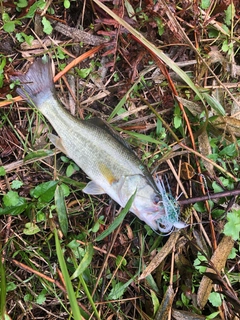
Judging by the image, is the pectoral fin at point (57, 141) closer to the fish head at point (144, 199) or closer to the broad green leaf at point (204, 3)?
the fish head at point (144, 199)

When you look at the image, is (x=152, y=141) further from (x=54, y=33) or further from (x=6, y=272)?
(x=6, y=272)

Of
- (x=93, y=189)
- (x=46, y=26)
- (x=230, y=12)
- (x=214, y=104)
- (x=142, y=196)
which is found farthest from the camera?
(x=230, y=12)

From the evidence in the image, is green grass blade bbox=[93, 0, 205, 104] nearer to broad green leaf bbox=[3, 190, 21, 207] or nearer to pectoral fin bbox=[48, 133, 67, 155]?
pectoral fin bbox=[48, 133, 67, 155]

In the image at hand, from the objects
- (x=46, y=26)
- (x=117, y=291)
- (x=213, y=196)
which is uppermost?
(x=46, y=26)

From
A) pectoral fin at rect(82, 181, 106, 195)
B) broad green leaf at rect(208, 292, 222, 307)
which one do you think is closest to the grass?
broad green leaf at rect(208, 292, 222, 307)

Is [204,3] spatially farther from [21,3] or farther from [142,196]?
[142,196]

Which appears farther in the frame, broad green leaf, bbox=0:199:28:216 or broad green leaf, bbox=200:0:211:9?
broad green leaf, bbox=200:0:211:9

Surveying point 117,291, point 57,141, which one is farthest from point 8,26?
point 117,291
